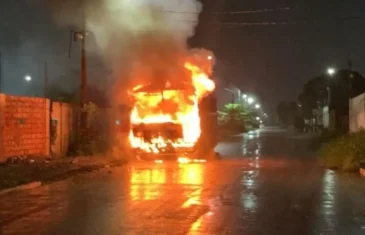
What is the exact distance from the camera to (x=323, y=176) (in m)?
20.9

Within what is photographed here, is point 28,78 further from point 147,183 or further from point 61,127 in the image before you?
point 147,183

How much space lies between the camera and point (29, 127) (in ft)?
80.3

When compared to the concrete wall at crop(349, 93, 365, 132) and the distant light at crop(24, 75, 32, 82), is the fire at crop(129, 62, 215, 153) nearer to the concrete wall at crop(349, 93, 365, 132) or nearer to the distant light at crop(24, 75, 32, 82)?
the concrete wall at crop(349, 93, 365, 132)

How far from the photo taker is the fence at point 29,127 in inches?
883

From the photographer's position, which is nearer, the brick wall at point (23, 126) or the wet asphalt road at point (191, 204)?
the wet asphalt road at point (191, 204)

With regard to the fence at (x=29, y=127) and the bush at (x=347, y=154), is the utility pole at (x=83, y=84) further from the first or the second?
the bush at (x=347, y=154)

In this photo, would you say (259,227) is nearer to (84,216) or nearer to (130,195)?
(84,216)

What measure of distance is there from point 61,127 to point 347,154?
501 inches

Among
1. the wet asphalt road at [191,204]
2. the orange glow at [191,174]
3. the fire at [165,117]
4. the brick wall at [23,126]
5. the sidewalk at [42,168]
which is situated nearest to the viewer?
the wet asphalt road at [191,204]

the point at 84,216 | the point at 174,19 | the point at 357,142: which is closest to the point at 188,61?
the point at 174,19

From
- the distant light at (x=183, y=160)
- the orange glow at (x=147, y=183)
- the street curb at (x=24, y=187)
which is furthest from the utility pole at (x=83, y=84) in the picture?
the street curb at (x=24, y=187)

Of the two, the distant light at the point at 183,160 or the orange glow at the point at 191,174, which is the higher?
the distant light at the point at 183,160

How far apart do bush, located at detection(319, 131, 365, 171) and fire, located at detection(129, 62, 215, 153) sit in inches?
245

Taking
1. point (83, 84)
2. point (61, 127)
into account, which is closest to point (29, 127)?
point (61, 127)
